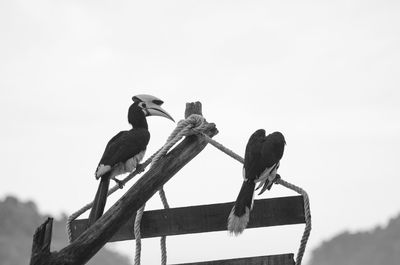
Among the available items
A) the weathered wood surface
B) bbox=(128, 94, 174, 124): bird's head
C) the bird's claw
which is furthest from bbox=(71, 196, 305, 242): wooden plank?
bbox=(128, 94, 174, 124): bird's head

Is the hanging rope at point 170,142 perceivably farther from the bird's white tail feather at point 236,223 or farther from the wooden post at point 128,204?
the bird's white tail feather at point 236,223

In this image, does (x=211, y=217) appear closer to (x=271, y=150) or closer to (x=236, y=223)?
(x=236, y=223)

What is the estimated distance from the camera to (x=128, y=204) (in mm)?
4520

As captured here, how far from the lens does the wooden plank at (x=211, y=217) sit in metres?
4.81

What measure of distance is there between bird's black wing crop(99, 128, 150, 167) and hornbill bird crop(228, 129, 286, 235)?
1208 millimetres

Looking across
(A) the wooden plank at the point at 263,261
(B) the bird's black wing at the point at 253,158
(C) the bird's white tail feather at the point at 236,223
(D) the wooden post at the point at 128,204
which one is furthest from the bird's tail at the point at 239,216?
(B) the bird's black wing at the point at 253,158

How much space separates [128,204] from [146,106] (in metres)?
3.18

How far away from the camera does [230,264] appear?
4539mm

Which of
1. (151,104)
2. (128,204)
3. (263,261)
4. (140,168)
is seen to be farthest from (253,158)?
(151,104)

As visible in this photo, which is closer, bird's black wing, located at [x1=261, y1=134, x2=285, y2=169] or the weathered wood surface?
the weathered wood surface

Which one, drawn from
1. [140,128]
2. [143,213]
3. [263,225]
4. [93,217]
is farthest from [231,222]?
[140,128]

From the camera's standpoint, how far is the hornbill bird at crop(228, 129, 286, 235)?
5363mm

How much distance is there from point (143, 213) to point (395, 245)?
168ft

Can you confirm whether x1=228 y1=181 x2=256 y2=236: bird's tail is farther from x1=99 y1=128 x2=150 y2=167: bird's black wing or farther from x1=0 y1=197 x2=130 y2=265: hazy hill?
x1=0 y1=197 x2=130 y2=265: hazy hill
